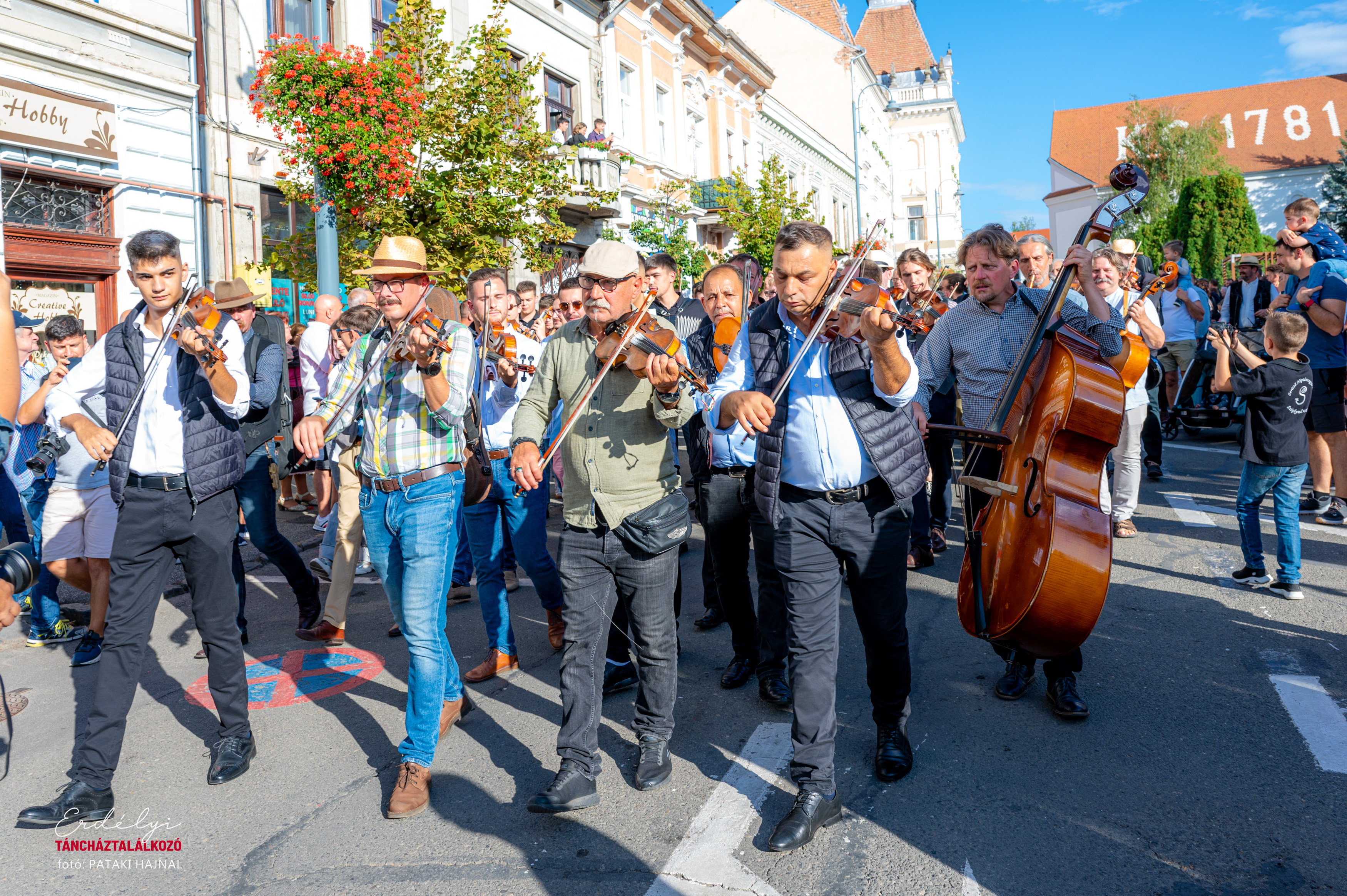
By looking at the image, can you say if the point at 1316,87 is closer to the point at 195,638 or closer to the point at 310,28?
the point at 310,28

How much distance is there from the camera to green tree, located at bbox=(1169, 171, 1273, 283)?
37.4 m

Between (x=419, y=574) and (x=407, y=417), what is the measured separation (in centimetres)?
64

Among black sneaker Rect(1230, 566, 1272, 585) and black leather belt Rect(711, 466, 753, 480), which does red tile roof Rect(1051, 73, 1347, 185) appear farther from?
black leather belt Rect(711, 466, 753, 480)

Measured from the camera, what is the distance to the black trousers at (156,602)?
3.53m

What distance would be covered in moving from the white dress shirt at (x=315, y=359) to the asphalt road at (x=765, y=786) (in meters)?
2.91

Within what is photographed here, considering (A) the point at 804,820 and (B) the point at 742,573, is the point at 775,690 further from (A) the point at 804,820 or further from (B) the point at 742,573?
(A) the point at 804,820

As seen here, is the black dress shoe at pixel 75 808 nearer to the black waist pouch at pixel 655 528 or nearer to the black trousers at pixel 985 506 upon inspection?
the black waist pouch at pixel 655 528

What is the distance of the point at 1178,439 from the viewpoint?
1243 centimetres

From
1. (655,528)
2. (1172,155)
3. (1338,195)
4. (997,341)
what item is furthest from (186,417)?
(1172,155)

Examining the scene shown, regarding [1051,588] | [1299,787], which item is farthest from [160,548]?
[1299,787]

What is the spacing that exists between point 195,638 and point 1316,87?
8034 centimetres

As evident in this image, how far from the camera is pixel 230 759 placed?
12.4ft

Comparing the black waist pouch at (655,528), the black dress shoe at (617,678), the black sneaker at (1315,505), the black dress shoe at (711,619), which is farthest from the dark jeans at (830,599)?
the black sneaker at (1315,505)

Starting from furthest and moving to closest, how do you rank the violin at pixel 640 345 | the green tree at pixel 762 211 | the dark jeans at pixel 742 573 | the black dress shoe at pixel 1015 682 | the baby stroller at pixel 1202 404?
the green tree at pixel 762 211, the baby stroller at pixel 1202 404, the dark jeans at pixel 742 573, the black dress shoe at pixel 1015 682, the violin at pixel 640 345
